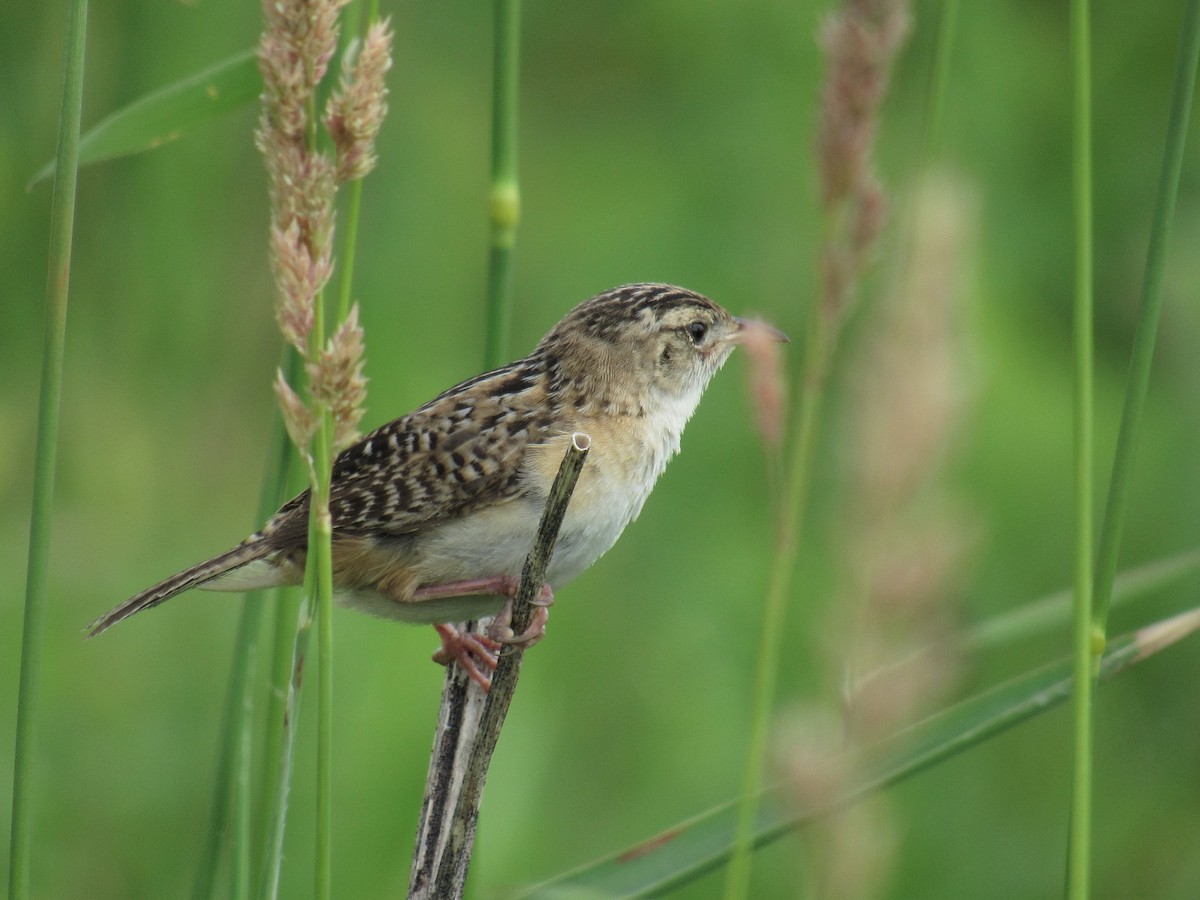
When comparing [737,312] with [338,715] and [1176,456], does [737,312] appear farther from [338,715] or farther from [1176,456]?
[338,715]

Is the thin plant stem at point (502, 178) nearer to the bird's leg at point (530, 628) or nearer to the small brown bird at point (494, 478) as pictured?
the bird's leg at point (530, 628)

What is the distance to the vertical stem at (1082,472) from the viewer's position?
1.91 m

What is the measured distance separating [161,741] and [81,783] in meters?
0.26

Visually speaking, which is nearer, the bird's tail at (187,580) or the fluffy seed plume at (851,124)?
the fluffy seed plume at (851,124)

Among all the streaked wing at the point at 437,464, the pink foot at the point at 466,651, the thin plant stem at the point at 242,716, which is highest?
the streaked wing at the point at 437,464

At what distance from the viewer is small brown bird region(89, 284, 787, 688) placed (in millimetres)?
3252

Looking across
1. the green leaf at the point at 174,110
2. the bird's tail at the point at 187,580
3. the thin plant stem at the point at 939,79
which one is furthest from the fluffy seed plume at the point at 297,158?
the bird's tail at the point at 187,580

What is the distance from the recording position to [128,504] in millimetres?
4953

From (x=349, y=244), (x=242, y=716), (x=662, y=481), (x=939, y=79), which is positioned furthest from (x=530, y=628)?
(x=662, y=481)

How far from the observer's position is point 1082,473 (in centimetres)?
196

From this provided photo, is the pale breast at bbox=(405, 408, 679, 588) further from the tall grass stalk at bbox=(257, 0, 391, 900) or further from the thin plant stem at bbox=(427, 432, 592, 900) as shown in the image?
the tall grass stalk at bbox=(257, 0, 391, 900)

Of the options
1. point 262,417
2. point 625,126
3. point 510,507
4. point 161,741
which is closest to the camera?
point 510,507

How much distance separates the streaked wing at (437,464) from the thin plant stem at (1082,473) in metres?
1.63

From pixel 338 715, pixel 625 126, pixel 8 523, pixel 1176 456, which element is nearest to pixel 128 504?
pixel 8 523
